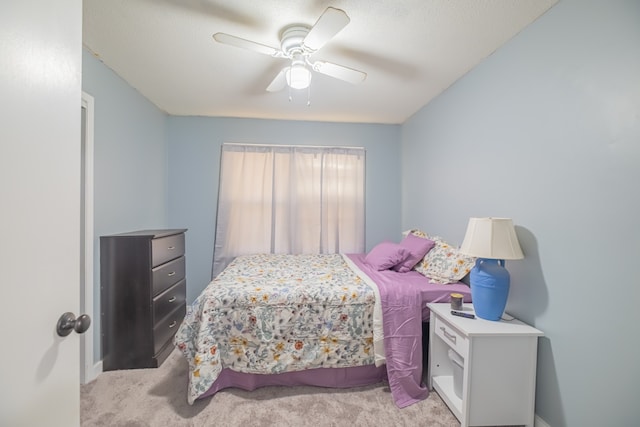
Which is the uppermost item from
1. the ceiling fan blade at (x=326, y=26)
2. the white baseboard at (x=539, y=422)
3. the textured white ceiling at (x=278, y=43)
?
the textured white ceiling at (x=278, y=43)

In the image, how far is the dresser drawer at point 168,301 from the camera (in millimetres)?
2201

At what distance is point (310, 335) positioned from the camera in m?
1.81

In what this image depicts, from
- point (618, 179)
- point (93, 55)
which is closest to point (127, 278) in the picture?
point (93, 55)

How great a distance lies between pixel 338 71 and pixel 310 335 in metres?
1.87

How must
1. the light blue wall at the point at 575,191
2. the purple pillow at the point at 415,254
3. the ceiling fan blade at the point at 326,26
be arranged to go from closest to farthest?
the light blue wall at the point at 575,191
the ceiling fan blade at the point at 326,26
the purple pillow at the point at 415,254

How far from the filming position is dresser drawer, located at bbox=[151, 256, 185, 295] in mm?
2197

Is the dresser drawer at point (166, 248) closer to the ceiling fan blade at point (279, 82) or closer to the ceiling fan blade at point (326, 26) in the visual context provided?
the ceiling fan blade at point (279, 82)

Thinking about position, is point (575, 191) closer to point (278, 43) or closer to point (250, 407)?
point (278, 43)

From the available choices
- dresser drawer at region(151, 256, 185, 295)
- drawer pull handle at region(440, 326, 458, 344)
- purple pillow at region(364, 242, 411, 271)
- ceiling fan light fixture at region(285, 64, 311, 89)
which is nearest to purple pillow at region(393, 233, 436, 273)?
purple pillow at region(364, 242, 411, 271)

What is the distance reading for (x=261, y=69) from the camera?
2145 mm

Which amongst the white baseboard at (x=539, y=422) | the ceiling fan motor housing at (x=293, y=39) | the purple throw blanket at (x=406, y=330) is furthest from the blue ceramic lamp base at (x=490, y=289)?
the ceiling fan motor housing at (x=293, y=39)

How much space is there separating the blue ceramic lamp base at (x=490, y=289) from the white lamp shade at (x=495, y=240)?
4.7 inches

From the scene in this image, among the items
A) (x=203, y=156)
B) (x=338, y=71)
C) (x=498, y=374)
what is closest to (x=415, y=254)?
(x=498, y=374)

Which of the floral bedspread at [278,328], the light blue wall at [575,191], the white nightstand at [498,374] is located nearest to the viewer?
the light blue wall at [575,191]
